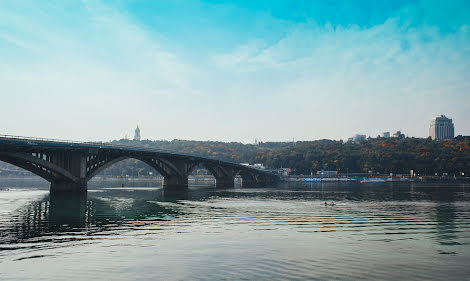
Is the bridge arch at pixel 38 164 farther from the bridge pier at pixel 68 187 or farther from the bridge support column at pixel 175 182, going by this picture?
the bridge support column at pixel 175 182

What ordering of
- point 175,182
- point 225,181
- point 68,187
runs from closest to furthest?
point 68,187, point 175,182, point 225,181

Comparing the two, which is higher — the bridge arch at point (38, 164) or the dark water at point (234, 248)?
the bridge arch at point (38, 164)

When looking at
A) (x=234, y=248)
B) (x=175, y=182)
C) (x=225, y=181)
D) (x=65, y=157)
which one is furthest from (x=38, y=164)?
(x=225, y=181)

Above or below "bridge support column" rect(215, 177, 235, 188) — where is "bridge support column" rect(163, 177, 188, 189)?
above

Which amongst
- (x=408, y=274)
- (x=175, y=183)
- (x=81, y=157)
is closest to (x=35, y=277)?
(x=408, y=274)

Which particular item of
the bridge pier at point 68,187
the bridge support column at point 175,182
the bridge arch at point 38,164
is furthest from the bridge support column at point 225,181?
the bridge arch at point 38,164

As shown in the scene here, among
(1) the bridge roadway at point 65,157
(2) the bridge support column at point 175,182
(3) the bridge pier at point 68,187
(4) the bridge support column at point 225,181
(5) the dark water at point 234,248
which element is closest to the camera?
(5) the dark water at point 234,248

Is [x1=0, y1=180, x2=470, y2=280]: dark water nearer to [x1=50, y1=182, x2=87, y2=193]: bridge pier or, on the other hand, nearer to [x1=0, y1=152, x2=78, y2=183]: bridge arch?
[x1=0, y1=152, x2=78, y2=183]: bridge arch

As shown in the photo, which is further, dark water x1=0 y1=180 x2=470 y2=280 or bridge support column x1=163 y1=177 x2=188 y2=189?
bridge support column x1=163 y1=177 x2=188 y2=189

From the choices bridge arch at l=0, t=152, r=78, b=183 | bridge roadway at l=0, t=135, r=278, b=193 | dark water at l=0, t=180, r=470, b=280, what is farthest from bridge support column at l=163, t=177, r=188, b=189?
dark water at l=0, t=180, r=470, b=280

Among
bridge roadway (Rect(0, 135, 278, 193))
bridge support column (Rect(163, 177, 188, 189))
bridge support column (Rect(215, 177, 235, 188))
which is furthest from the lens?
bridge support column (Rect(215, 177, 235, 188))

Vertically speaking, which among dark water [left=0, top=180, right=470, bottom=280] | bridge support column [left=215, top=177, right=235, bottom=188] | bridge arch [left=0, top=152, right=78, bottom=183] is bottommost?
bridge support column [left=215, top=177, right=235, bottom=188]

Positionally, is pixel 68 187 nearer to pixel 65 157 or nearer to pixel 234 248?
pixel 65 157

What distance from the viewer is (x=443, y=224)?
36.0 metres
